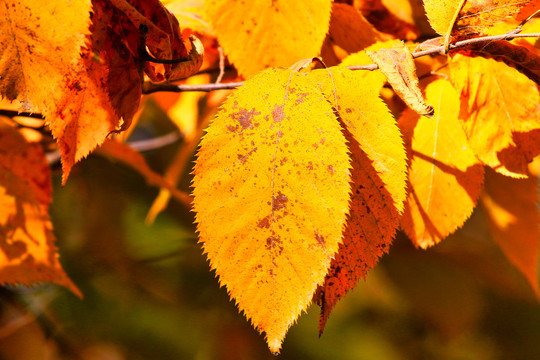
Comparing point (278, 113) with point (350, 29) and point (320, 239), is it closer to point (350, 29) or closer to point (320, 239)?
point (320, 239)

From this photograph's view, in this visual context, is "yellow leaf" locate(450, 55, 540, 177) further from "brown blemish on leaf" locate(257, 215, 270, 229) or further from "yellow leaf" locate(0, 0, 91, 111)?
"yellow leaf" locate(0, 0, 91, 111)

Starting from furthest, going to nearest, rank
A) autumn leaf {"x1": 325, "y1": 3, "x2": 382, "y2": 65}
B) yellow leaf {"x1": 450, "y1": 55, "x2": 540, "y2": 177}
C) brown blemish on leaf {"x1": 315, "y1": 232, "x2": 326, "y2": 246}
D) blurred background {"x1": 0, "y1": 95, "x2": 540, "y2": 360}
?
1. blurred background {"x1": 0, "y1": 95, "x2": 540, "y2": 360}
2. autumn leaf {"x1": 325, "y1": 3, "x2": 382, "y2": 65}
3. yellow leaf {"x1": 450, "y1": 55, "x2": 540, "y2": 177}
4. brown blemish on leaf {"x1": 315, "y1": 232, "x2": 326, "y2": 246}

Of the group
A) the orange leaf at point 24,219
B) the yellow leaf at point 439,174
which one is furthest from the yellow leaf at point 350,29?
the orange leaf at point 24,219

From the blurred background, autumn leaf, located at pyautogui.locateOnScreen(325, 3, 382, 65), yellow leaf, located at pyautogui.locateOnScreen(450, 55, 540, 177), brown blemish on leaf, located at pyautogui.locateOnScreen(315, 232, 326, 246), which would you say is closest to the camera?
brown blemish on leaf, located at pyautogui.locateOnScreen(315, 232, 326, 246)

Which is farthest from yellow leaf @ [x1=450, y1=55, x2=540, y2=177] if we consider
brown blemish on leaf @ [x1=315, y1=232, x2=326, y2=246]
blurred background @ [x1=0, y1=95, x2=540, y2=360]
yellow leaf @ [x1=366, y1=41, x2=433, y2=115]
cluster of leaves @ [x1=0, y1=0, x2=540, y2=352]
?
blurred background @ [x1=0, y1=95, x2=540, y2=360]

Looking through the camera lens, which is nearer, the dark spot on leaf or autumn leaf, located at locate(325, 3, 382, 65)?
the dark spot on leaf

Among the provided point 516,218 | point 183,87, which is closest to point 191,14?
point 183,87
